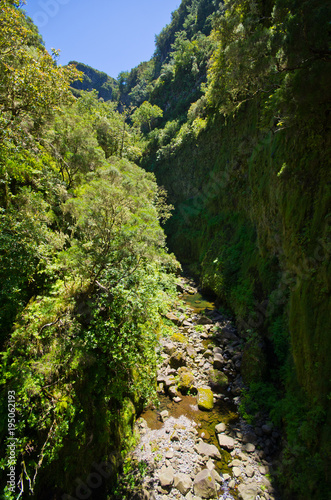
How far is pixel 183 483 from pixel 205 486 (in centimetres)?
58

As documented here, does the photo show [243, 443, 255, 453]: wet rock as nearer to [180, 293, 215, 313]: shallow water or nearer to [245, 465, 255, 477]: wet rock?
[245, 465, 255, 477]: wet rock

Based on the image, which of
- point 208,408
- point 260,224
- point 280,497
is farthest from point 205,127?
point 280,497

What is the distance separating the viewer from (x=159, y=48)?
70.1 metres

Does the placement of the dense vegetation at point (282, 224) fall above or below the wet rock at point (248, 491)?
above

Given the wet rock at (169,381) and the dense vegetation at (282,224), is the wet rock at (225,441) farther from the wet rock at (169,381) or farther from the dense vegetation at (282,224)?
the wet rock at (169,381)

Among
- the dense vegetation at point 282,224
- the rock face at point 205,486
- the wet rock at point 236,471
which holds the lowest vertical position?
the rock face at point 205,486

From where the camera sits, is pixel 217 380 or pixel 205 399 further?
pixel 217 380

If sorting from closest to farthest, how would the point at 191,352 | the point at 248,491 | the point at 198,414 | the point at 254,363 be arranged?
the point at 248,491 → the point at 198,414 → the point at 254,363 → the point at 191,352

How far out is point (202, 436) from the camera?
7.51m

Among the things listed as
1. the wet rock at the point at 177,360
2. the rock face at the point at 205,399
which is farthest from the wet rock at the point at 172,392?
A: the wet rock at the point at 177,360

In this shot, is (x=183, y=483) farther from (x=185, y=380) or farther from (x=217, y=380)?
(x=217, y=380)

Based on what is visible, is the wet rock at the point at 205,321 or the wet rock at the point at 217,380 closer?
the wet rock at the point at 217,380

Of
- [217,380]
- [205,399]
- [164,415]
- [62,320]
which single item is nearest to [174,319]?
[217,380]

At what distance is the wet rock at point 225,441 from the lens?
7118mm
